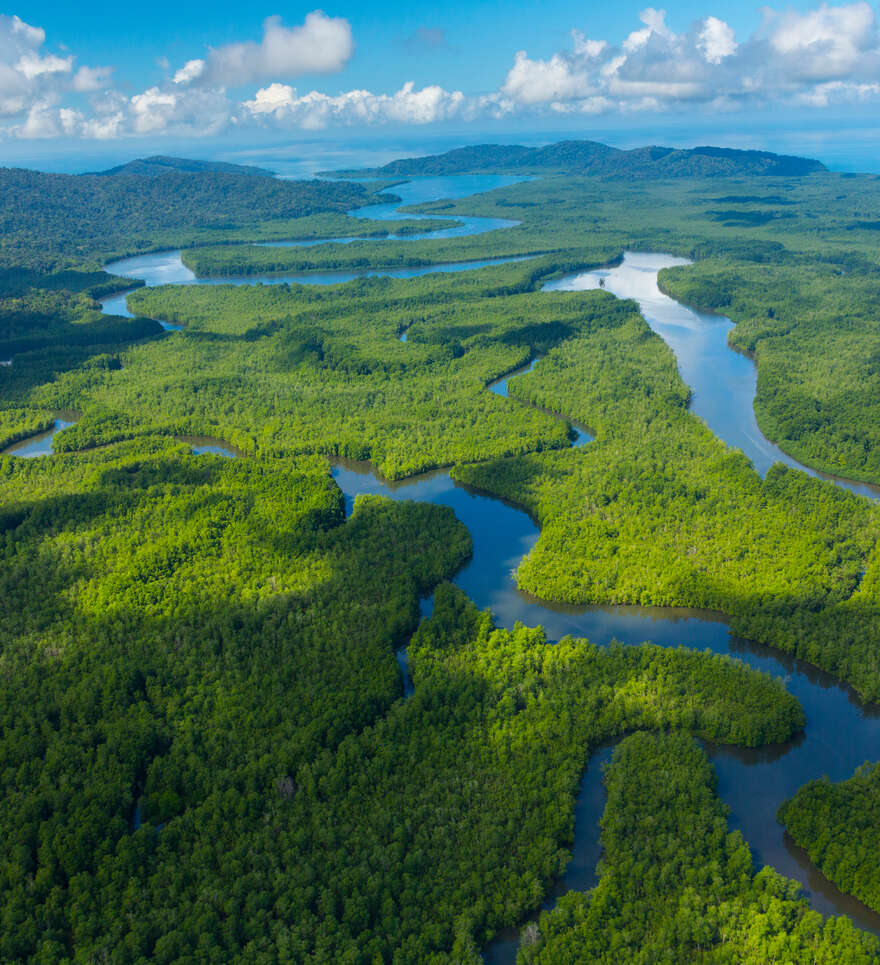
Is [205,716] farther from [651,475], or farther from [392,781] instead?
[651,475]

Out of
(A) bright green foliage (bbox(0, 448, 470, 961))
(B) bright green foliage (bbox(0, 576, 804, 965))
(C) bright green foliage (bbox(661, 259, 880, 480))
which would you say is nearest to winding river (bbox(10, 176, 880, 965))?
(B) bright green foliage (bbox(0, 576, 804, 965))

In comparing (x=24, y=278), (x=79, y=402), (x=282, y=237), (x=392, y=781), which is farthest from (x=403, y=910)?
(x=282, y=237)

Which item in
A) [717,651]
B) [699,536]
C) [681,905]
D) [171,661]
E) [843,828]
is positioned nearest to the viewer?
[681,905]

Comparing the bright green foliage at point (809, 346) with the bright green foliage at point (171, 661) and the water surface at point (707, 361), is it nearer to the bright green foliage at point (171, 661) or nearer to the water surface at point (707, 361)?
the water surface at point (707, 361)

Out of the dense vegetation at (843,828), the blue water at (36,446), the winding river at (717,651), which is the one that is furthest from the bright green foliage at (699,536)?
the blue water at (36,446)

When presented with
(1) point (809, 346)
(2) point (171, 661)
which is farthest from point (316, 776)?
(1) point (809, 346)

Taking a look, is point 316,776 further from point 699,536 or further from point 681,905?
point 699,536
